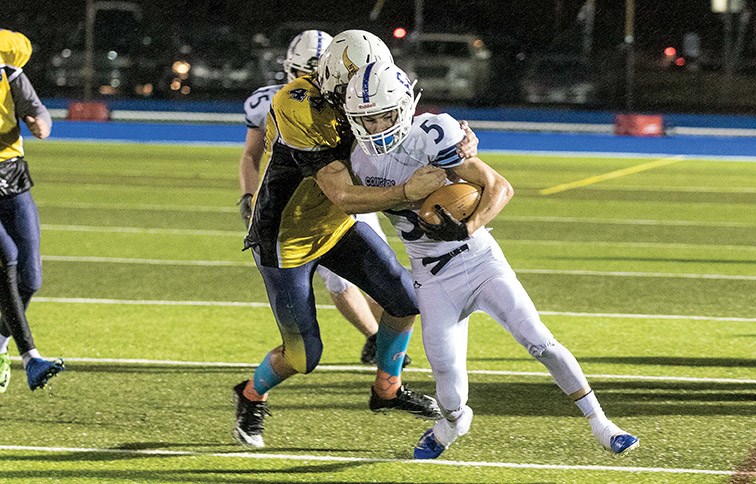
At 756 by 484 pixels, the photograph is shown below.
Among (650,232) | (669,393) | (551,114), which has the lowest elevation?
(551,114)

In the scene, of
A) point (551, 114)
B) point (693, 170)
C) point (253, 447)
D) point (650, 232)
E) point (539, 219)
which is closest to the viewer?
point (253, 447)

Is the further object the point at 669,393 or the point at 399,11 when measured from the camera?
the point at 399,11

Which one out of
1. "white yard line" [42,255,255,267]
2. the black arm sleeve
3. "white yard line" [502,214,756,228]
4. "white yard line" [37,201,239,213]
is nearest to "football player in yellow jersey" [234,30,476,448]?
the black arm sleeve

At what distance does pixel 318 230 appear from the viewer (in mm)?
5453

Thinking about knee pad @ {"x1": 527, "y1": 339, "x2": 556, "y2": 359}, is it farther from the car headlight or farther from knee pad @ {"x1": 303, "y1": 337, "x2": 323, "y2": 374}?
the car headlight

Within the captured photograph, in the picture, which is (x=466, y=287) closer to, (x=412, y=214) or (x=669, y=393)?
(x=412, y=214)

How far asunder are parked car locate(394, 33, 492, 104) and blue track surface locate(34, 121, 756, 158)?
1.24m

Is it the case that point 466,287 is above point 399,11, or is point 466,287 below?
above

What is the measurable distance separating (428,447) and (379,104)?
137 centimetres

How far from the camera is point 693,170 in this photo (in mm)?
18922

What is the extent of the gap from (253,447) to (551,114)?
19406mm

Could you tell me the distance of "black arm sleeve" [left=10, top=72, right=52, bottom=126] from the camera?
248 inches

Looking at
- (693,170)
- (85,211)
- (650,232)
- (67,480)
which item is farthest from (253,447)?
(693,170)

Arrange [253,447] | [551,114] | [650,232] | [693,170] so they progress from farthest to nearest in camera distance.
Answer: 1. [551,114]
2. [693,170]
3. [650,232]
4. [253,447]
